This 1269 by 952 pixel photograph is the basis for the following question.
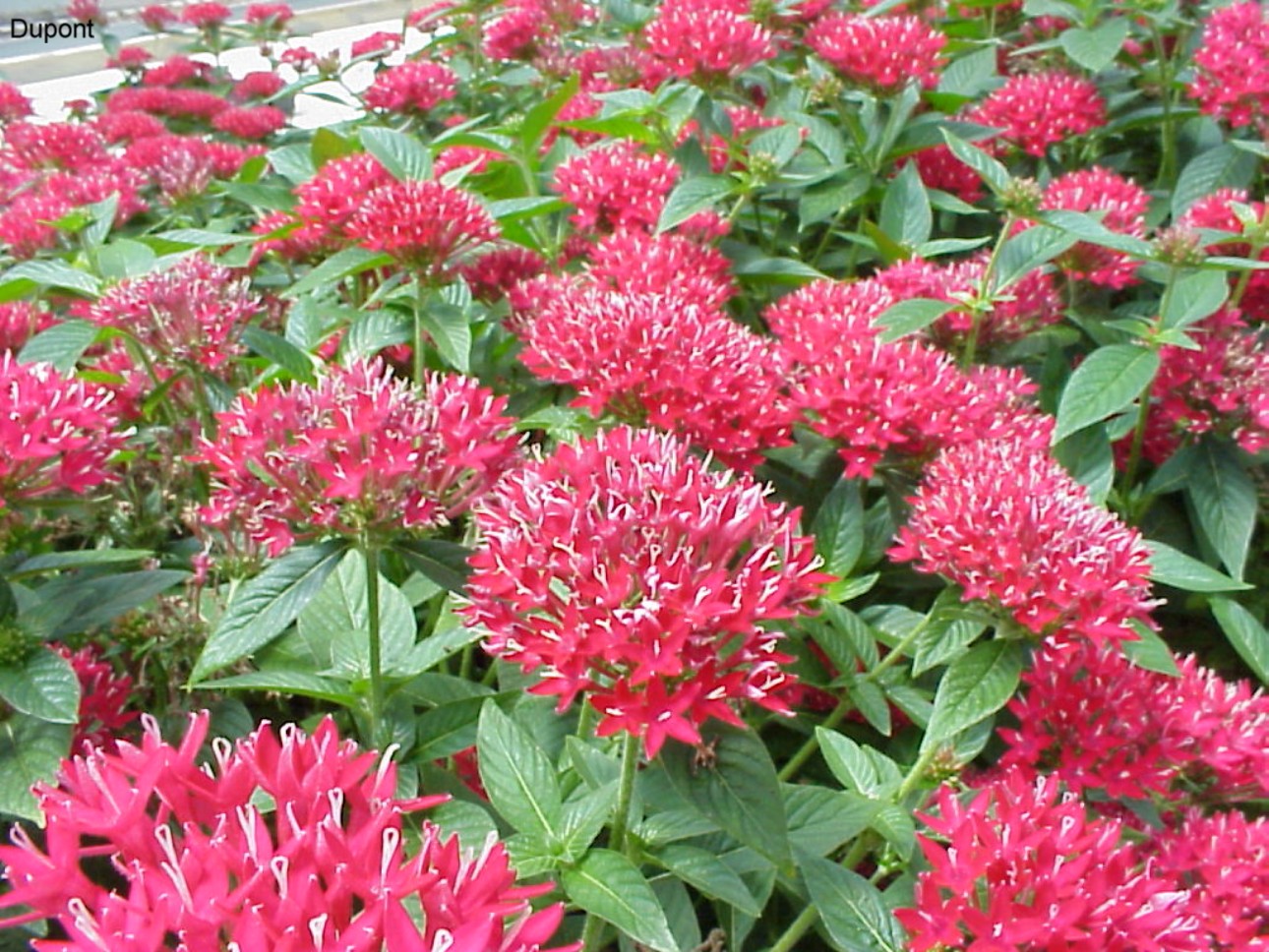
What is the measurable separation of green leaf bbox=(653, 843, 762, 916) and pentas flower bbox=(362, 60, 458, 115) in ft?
5.62

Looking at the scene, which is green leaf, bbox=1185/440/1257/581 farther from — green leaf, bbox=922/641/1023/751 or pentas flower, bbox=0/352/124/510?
pentas flower, bbox=0/352/124/510

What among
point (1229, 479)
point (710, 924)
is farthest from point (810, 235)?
point (710, 924)

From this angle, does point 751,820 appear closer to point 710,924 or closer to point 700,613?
point 700,613

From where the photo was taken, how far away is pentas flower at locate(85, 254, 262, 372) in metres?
1.16

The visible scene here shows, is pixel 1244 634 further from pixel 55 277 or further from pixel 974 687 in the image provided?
pixel 55 277

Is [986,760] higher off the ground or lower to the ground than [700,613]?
lower

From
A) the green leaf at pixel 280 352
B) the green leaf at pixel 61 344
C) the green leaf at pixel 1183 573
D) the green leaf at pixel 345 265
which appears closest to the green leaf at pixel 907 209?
the green leaf at pixel 1183 573

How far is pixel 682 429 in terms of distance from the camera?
1004 mm

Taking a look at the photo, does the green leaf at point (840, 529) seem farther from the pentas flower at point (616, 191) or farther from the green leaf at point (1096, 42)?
the green leaf at point (1096, 42)

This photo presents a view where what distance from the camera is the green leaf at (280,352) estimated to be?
1.16m

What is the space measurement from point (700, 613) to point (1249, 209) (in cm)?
110

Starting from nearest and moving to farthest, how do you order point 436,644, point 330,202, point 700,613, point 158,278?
point 700,613, point 436,644, point 158,278, point 330,202

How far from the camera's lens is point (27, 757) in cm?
82

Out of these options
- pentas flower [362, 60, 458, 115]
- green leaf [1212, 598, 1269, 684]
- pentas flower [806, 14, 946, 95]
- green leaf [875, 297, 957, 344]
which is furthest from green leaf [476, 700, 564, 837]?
pentas flower [362, 60, 458, 115]
